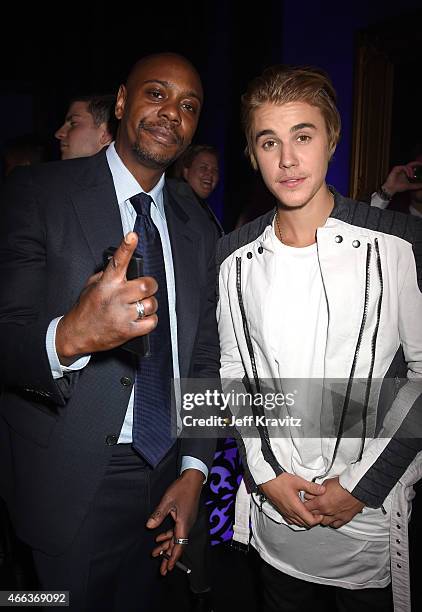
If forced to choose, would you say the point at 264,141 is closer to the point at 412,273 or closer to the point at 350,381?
the point at 412,273

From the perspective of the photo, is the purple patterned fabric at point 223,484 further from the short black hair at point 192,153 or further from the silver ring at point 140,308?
the short black hair at point 192,153

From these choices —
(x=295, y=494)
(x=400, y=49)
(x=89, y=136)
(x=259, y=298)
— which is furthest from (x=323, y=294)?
(x=400, y=49)

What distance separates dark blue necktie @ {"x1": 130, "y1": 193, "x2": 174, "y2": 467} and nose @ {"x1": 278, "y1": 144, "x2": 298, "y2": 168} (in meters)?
0.44

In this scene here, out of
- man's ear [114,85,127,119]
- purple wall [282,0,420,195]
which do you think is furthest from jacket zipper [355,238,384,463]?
purple wall [282,0,420,195]

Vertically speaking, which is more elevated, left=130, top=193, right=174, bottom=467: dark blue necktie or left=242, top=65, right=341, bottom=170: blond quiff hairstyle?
left=242, top=65, right=341, bottom=170: blond quiff hairstyle

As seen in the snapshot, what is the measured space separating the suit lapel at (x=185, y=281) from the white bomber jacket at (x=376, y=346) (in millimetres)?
235

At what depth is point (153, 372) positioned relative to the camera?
1507 millimetres

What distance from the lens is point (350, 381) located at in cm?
143

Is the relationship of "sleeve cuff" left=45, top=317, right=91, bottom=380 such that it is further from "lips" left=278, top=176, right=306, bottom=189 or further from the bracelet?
the bracelet

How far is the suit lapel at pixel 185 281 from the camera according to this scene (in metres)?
1.60

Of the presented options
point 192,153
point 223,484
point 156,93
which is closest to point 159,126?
point 156,93

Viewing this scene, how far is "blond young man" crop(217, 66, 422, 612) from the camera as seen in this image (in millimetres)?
1422

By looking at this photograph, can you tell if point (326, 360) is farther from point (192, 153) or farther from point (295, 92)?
point (192, 153)

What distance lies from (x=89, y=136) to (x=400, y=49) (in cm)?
223
